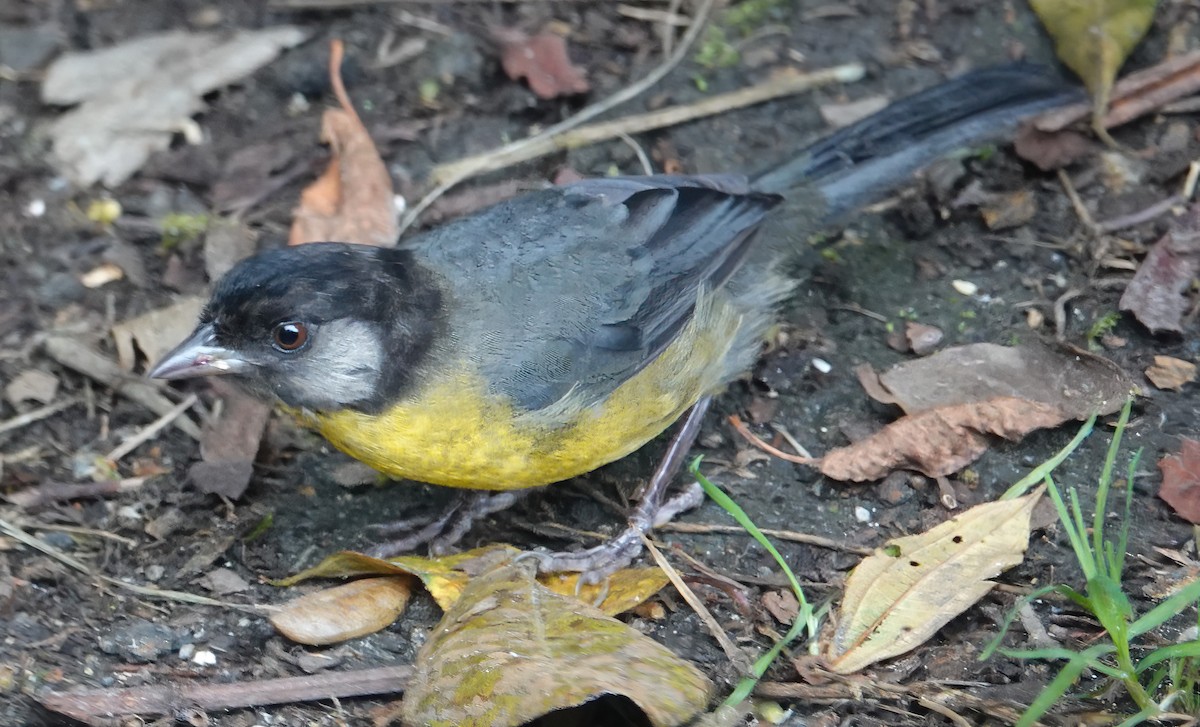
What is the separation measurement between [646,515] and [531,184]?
196 cm

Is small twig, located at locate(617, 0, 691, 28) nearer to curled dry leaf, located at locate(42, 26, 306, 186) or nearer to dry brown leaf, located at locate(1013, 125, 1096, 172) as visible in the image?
curled dry leaf, located at locate(42, 26, 306, 186)

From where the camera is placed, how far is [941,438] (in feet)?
14.9

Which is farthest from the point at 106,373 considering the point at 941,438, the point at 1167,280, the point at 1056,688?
the point at 1167,280

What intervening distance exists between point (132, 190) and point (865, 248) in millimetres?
3355

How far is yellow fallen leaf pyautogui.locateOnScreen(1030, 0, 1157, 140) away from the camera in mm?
5629

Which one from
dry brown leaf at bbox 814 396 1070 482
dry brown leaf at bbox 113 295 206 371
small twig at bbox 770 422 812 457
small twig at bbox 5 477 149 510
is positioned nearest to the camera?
dry brown leaf at bbox 814 396 1070 482

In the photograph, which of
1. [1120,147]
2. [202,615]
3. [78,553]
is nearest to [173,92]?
[78,553]

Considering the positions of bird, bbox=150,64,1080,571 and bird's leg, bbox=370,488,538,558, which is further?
bird's leg, bbox=370,488,538,558

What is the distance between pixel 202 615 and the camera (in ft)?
13.6

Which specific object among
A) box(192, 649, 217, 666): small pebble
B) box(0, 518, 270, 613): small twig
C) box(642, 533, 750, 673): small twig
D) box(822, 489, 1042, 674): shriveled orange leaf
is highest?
box(822, 489, 1042, 674): shriveled orange leaf

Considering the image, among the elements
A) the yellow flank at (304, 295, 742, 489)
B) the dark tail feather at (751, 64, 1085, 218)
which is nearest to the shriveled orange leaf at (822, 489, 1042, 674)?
the yellow flank at (304, 295, 742, 489)

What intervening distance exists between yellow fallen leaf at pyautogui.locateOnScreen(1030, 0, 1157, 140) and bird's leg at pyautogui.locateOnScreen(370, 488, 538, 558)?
312cm

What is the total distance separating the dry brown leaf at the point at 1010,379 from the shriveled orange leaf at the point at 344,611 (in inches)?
75.8

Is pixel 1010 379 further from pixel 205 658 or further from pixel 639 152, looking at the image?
pixel 205 658
